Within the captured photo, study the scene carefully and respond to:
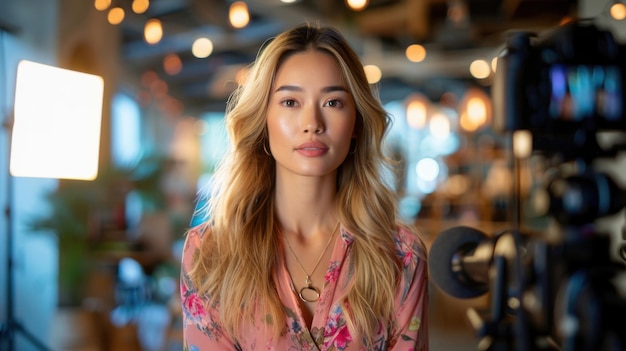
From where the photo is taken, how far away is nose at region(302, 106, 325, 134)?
154cm

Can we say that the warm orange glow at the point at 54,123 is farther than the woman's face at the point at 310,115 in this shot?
Yes

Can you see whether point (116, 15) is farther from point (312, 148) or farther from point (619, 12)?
point (312, 148)

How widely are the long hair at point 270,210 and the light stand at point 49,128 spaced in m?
1.97

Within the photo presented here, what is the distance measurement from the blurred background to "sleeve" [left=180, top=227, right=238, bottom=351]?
671 millimetres

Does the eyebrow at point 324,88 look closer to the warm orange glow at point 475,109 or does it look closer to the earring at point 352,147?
the earring at point 352,147

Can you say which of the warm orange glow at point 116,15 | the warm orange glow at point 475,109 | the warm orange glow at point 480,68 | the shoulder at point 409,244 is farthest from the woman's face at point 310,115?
the warm orange glow at point 480,68

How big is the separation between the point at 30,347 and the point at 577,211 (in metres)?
4.59

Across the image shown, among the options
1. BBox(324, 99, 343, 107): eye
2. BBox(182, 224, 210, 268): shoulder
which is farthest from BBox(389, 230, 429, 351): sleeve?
BBox(182, 224, 210, 268): shoulder

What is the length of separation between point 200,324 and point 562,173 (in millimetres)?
1041

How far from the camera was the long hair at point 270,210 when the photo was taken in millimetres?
1592

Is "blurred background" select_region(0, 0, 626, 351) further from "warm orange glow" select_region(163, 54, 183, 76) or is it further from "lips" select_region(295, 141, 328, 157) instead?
"lips" select_region(295, 141, 328, 157)

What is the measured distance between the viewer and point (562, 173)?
2.62 feet

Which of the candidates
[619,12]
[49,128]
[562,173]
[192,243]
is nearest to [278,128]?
[192,243]

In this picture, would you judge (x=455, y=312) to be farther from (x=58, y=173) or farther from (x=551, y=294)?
(x=551, y=294)
